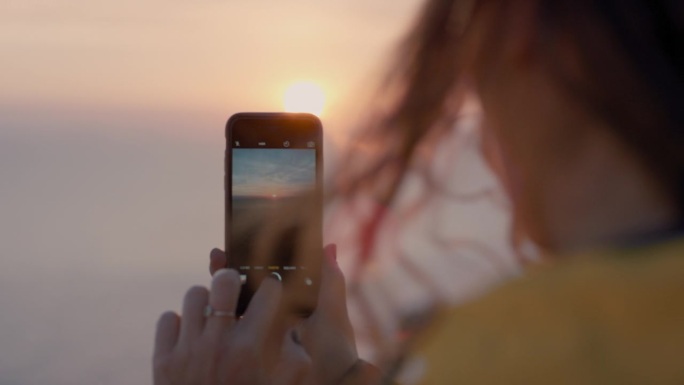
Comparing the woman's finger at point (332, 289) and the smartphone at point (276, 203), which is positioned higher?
the smartphone at point (276, 203)

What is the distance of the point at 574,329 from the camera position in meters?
0.63

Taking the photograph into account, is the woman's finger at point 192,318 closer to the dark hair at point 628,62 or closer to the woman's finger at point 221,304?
the woman's finger at point 221,304

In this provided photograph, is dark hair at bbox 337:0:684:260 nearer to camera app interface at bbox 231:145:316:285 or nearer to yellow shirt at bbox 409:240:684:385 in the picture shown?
yellow shirt at bbox 409:240:684:385

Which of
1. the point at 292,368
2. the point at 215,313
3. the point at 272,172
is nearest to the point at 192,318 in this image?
the point at 215,313

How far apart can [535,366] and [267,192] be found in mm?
985

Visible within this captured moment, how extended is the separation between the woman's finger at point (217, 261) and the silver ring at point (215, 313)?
231mm

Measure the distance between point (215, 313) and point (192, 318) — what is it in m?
0.03

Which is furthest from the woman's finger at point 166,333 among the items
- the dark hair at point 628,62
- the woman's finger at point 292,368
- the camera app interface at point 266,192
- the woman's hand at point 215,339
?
the dark hair at point 628,62

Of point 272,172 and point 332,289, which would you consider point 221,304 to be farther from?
point 272,172

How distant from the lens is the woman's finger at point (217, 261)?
148 cm

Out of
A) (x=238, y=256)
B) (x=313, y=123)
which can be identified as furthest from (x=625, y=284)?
(x=313, y=123)

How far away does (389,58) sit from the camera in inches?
37.2

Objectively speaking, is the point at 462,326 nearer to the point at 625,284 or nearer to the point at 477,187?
the point at 625,284

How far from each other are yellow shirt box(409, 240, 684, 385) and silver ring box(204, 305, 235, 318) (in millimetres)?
614
